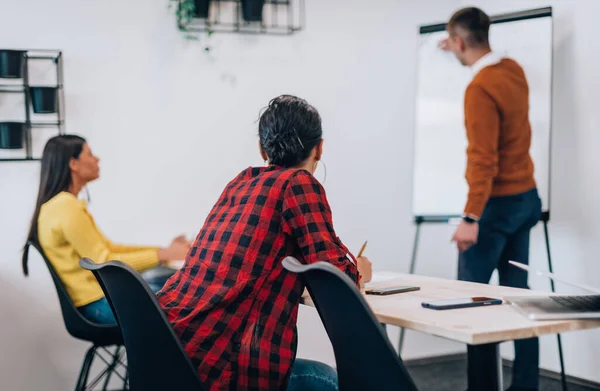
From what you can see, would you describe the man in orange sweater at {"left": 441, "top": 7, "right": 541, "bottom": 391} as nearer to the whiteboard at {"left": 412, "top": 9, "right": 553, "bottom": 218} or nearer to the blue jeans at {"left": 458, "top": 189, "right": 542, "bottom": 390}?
the blue jeans at {"left": 458, "top": 189, "right": 542, "bottom": 390}

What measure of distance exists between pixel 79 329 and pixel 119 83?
132cm

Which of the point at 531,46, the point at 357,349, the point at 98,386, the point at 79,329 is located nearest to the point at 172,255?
the point at 79,329

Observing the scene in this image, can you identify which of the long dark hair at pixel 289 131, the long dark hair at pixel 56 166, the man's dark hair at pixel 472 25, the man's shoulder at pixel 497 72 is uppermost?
the man's dark hair at pixel 472 25

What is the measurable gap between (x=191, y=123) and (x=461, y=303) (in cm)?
230

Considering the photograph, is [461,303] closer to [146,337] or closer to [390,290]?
[390,290]

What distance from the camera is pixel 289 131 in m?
1.77

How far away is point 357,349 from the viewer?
4.20 ft

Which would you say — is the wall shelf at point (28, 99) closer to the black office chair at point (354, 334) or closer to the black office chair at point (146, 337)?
the black office chair at point (146, 337)

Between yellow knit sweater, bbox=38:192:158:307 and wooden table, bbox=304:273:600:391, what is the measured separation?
3.87 ft

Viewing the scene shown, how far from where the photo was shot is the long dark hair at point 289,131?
5.82ft

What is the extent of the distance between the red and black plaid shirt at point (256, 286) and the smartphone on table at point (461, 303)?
0.62 feet

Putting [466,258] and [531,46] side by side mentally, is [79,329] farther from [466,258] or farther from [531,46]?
[531,46]

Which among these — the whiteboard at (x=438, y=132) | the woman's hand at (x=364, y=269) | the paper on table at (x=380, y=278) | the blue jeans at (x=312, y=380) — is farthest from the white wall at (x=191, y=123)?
the blue jeans at (x=312, y=380)

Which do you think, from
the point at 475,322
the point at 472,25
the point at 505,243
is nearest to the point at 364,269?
the point at 475,322
